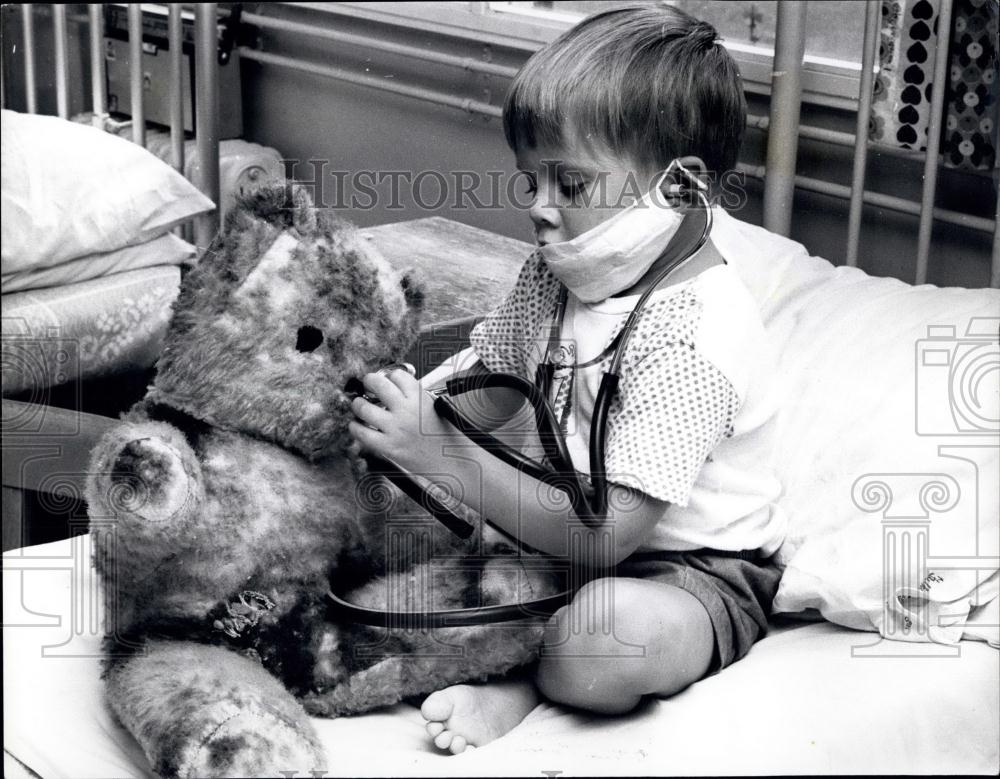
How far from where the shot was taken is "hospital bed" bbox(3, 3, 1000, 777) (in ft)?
1.98

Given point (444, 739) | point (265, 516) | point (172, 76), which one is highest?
point (172, 76)

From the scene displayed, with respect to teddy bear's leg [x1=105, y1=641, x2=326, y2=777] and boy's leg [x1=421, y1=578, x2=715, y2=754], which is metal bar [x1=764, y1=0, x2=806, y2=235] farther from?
teddy bear's leg [x1=105, y1=641, x2=326, y2=777]

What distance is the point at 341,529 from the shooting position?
0.62m

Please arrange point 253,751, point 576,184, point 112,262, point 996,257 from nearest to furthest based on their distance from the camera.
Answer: point 253,751, point 576,184, point 996,257, point 112,262

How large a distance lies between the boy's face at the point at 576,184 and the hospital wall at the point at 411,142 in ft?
0.40

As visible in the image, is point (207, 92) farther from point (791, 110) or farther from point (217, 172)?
point (791, 110)

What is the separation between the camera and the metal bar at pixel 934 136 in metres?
0.75

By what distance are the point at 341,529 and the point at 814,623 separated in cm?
30

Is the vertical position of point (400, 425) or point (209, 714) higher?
point (400, 425)

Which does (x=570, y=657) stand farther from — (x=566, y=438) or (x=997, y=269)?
(x=997, y=269)

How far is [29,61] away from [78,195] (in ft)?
0.34

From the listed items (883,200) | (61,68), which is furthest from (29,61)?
(883,200)

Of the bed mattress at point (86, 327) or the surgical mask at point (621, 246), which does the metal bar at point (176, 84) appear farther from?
the surgical mask at point (621, 246)

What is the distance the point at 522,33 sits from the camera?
0.79 metres
